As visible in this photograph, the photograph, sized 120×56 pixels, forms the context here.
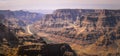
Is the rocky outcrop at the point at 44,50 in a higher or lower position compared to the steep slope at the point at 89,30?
higher

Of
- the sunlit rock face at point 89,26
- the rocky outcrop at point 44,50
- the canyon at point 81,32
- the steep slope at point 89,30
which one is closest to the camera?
the rocky outcrop at point 44,50

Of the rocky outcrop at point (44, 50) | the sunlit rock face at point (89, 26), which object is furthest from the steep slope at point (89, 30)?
the rocky outcrop at point (44, 50)

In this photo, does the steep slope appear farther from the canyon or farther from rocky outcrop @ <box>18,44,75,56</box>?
rocky outcrop @ <box>18,44,75,56</box>

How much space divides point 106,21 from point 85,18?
10202mm

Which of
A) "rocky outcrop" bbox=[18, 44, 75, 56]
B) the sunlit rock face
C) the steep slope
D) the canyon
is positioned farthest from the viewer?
the sunlit rock face

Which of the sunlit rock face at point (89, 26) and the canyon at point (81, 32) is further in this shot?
the sunlit rock face at point (89, 26)

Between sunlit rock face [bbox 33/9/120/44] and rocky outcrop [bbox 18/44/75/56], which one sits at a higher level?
rocky outcrop [bbox 18/44/75/56]

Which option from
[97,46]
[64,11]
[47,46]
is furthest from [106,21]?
[47,46]

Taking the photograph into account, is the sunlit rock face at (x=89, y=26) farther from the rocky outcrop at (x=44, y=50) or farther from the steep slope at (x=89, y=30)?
the rocky outcrop at (x=44, y=50)

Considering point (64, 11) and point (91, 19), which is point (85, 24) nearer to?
point (91, 19)

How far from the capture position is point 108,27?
112m

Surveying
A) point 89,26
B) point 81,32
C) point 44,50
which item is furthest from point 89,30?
point 44,50

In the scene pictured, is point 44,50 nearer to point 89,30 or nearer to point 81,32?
point 81,32

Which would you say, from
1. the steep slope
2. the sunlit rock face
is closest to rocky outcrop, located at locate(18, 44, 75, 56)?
the steep slope
